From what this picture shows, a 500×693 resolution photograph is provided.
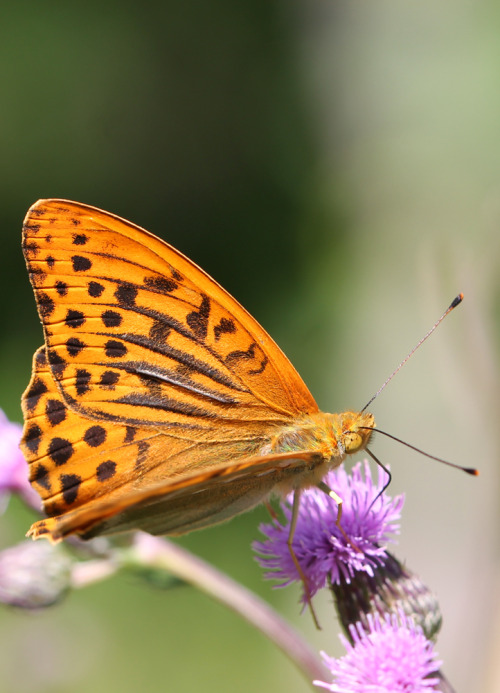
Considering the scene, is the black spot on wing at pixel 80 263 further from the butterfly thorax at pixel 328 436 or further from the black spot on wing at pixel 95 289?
the butterfly thorax at pixel 328 436

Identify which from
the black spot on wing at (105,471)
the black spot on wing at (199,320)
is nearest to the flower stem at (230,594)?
the black spot on wing at (105,471)

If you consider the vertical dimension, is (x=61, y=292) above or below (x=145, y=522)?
above

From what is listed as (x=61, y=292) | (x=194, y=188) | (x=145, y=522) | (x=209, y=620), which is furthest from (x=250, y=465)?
(x=194, y=188)

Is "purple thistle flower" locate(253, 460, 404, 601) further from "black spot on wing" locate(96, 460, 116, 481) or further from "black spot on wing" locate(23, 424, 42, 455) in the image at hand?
"black spot on wing" locate(23, 424, 42, 455)

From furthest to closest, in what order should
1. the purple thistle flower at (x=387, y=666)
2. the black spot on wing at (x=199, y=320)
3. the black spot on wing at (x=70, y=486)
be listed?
1. the black spot on wing at (x=199, y=320)
2. the black spot on wing at (x=70, y=486)
3. the purple thistle flower at (x=387, y=666)

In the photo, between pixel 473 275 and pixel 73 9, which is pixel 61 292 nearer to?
pixel 473 275

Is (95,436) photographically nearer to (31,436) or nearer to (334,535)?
(31,436)
